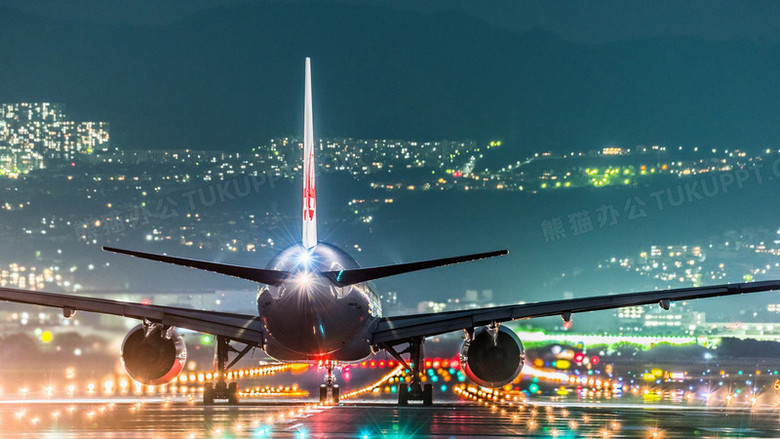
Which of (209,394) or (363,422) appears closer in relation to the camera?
(363,422)

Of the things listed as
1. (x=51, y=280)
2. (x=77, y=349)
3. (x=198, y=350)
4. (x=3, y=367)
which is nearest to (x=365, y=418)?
(x=77, y=349)

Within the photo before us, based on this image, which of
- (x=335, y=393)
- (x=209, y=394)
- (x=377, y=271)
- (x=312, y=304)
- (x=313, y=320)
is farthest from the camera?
(x=335, y=393)

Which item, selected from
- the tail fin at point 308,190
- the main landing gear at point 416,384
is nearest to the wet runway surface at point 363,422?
the main landing gear at point 416,384

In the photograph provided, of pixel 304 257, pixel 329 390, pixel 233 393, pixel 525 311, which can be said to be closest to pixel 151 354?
pixel 233 393

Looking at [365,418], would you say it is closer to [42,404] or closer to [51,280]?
[42,404]

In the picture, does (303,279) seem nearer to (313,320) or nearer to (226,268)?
(313,320)

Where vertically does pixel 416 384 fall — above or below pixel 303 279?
below

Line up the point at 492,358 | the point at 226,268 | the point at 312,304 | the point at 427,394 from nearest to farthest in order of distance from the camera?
the point at 226,268 → the point at 312,304 → the point at 427,394 → the point at 492,358
